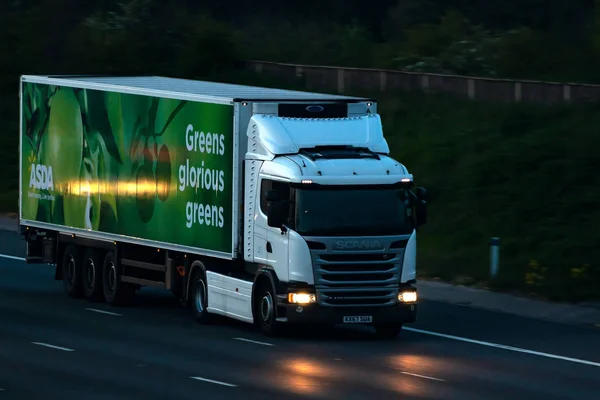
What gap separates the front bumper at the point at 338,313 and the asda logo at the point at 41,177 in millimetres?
7492

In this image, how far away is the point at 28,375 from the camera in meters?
17.5

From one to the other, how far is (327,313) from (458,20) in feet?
137

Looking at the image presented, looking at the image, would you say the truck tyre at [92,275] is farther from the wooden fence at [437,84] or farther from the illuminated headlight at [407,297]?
the wooden fence at [437,84]

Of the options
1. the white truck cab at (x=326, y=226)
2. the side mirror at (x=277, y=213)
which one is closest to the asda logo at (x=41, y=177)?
the white truck cab at (x=326, y=226)

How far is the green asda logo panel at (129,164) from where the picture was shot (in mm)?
22406

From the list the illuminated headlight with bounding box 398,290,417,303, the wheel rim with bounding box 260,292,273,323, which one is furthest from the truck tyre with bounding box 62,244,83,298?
the illuminated headlight with bounding box 398,290,417,303

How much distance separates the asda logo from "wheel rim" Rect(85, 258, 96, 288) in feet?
5.64

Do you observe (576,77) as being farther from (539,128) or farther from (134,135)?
(134,135)

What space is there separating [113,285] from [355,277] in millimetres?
5766

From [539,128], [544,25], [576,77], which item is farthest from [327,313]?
[544,25]

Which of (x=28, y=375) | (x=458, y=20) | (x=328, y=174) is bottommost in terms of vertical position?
(x=28, y=375)

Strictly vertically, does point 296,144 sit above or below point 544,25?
below

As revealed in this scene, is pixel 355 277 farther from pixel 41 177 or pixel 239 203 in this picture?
pixel 41 177

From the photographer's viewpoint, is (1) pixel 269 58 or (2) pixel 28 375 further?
(1) pixel 269 58
